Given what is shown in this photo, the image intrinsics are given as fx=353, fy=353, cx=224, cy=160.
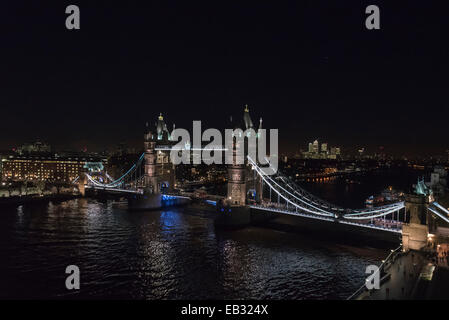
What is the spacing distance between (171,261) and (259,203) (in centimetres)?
1629

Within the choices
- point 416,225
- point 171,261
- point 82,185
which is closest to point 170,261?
point 171,261

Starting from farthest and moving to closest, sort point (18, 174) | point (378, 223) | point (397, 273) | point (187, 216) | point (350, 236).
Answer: point (18, 174)
point (187, 216)
point (350, 236)
point (378, 223)
point (397, 273)

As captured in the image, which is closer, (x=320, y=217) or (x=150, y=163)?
(x=320, y=217)

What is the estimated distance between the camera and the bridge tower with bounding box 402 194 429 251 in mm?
21219

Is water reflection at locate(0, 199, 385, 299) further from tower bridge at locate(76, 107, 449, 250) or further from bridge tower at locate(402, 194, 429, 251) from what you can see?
bridge tower at locate(402, 194, 429, 251)

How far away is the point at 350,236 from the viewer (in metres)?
31.4

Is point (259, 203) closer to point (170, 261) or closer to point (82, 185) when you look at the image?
point (170, 261)

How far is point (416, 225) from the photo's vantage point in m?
21.5

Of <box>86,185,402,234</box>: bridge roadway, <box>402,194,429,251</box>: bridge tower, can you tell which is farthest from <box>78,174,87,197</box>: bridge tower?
<box>402,194,429,251</box>: bridge tower

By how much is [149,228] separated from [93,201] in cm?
2279

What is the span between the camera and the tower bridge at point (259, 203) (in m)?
22.0

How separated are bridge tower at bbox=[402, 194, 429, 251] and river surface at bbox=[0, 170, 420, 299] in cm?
345
